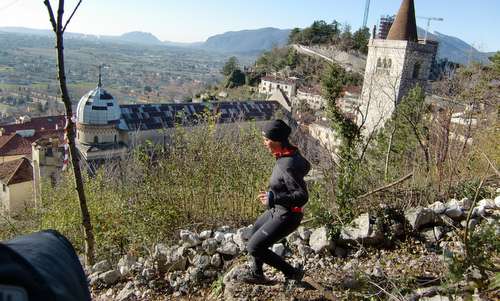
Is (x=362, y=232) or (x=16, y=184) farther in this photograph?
(x=16, y=184)

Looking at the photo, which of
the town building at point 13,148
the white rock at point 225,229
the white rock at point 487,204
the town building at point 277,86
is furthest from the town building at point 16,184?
the town building at point 277,86

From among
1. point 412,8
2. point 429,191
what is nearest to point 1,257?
point 429,191

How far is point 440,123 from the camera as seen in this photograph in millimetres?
9016

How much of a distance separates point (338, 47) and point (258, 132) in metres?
45.3

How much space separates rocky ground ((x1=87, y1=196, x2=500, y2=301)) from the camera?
13.3 ft

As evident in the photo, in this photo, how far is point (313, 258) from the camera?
4.55m

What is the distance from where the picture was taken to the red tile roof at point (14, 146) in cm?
2816

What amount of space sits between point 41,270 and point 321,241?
366 centimetres

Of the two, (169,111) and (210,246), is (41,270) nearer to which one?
(210,246)

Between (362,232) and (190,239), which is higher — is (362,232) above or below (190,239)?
above

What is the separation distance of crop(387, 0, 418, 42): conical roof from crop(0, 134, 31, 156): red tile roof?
27.3 m

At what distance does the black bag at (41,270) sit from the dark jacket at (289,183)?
6.58 ft

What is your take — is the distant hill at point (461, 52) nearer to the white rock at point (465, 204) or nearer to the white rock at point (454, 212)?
the white rock at point (465, 204)

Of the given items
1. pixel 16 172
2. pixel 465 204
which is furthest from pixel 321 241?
pixel 16 172
